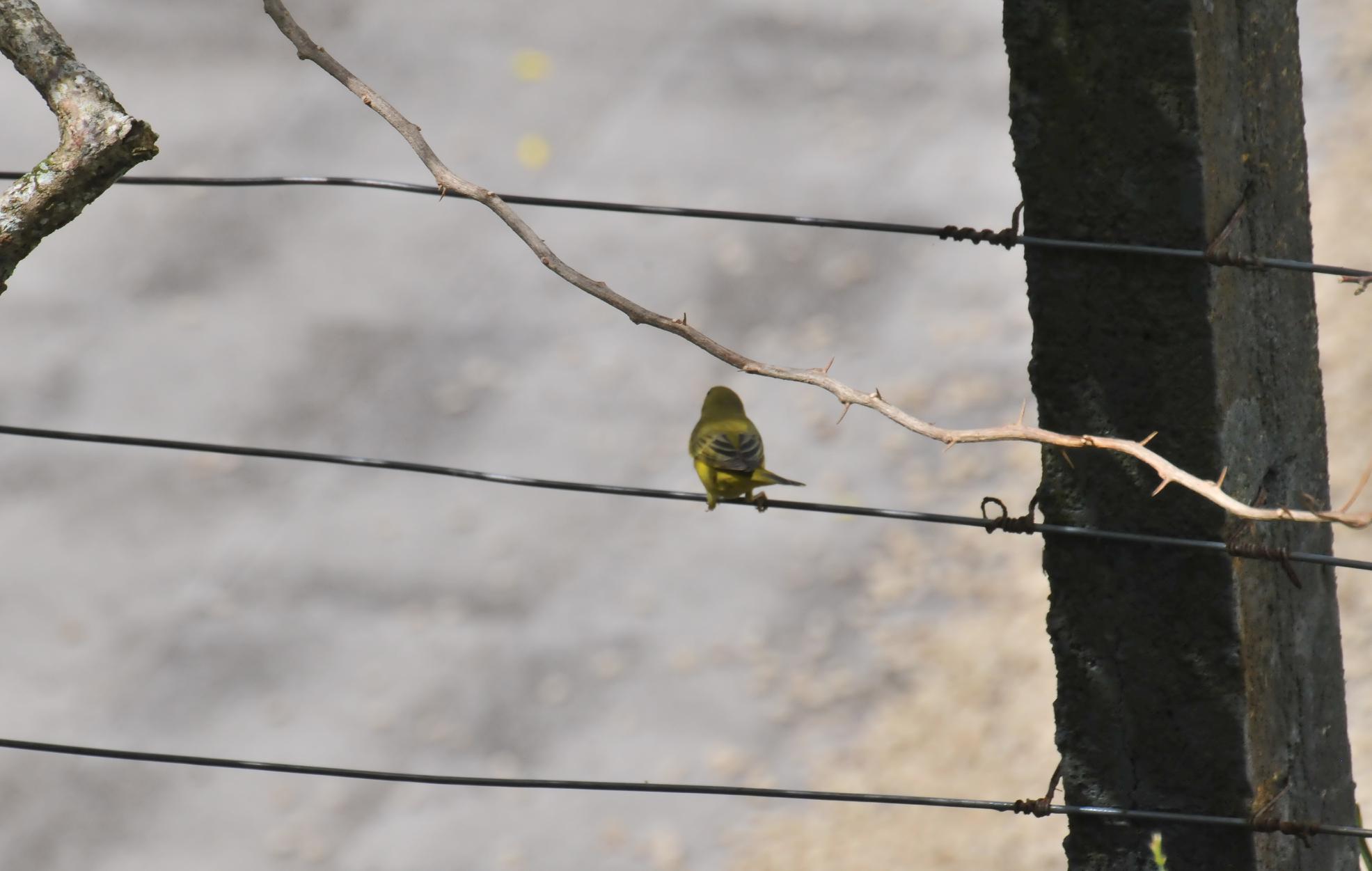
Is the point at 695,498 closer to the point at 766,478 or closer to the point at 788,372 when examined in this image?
the point at 788,372

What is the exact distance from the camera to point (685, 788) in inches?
89.6

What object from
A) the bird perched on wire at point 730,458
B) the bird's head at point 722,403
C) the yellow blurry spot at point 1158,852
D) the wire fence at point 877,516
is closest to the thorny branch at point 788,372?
the wire fence at point 877,516

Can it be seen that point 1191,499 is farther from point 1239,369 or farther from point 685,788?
point 685,788

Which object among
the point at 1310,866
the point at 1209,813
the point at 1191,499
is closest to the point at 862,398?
the point at 1191,499

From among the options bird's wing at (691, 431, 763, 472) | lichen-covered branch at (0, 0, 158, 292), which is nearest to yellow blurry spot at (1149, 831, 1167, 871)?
bird's wing at (691, 431, 763, 472)

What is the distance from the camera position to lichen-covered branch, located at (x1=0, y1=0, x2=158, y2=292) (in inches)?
80.4

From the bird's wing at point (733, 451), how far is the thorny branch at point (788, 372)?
0.95m

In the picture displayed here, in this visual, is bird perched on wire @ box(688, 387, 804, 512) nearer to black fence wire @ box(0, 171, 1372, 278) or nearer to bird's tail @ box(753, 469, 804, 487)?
bird's tail @ box(753, 469, 804, 487)

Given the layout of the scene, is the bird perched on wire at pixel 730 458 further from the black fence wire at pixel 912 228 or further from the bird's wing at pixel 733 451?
the black fence wire at pixel 912 228

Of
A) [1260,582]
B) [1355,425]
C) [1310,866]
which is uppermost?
[1355,425]

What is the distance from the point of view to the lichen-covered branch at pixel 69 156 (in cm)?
204

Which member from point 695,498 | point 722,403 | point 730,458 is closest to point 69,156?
point 695,498

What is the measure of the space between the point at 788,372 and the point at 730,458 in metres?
1.10

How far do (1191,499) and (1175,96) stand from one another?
0.55 metres
